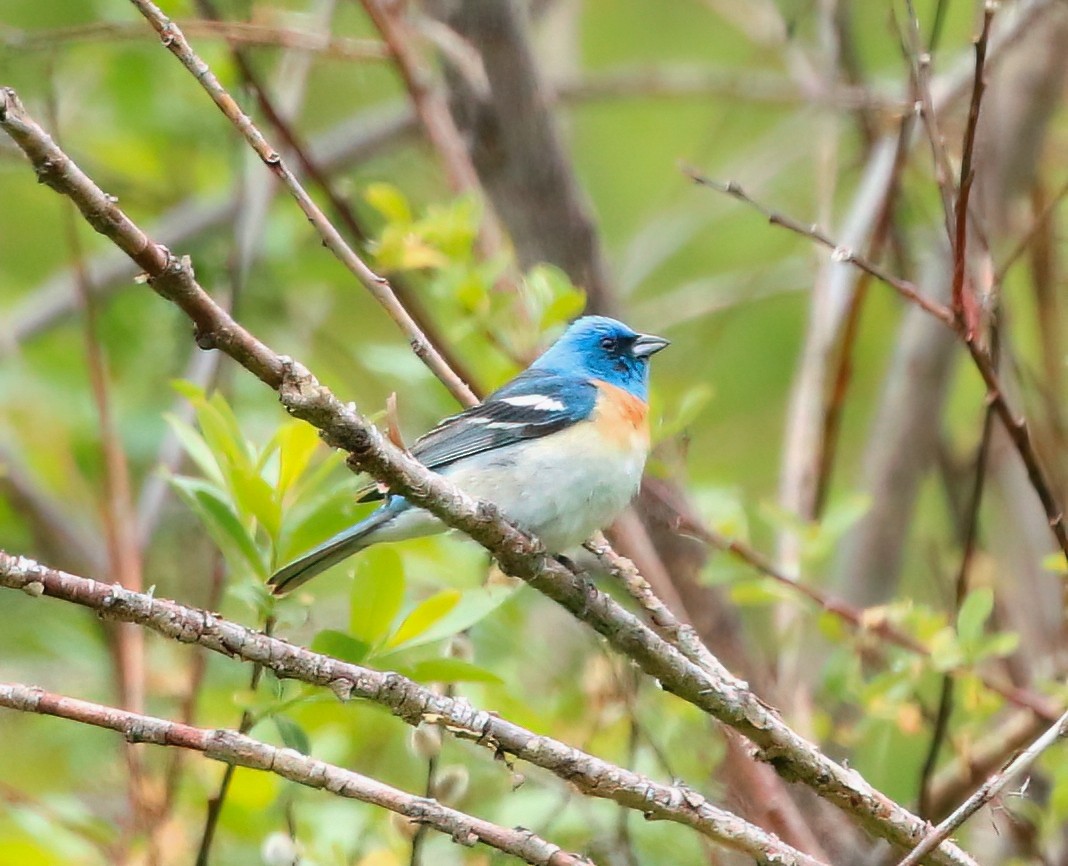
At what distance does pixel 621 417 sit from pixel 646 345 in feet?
1.90

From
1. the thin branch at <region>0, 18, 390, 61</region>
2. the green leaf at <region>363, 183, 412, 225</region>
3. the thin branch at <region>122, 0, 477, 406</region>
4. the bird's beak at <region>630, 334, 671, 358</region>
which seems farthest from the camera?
the bird's beak at <region>630, 334, 671, 358</region>

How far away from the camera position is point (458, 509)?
7.64ft

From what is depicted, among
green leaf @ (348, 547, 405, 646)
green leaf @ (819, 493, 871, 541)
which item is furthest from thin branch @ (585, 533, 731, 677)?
green leaf @ (819, 493, 871, 541)

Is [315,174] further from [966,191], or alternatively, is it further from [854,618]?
[966,191]

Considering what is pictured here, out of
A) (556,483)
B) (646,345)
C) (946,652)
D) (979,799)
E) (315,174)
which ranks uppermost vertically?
(315,174)

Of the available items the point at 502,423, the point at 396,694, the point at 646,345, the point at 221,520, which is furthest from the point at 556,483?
the point at 396,694

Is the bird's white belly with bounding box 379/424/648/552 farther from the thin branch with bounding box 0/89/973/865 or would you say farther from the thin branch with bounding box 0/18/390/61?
the thin branch with bounding box 0/18/390/61

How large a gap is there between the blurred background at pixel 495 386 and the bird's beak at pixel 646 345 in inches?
13.2

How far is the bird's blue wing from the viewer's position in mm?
4039

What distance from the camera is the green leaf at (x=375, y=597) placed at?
254 centimetres

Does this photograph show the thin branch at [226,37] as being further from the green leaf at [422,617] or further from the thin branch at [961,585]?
the thin branch at [961,585]

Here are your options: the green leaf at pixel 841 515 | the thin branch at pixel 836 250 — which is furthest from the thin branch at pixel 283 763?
the green leaf at pixel 841 515

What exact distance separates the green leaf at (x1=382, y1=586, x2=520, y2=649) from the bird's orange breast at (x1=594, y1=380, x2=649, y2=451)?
113cm

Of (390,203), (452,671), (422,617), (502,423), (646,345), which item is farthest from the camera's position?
(646,345)
